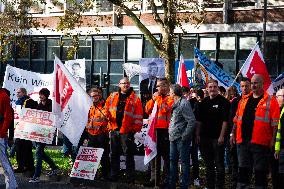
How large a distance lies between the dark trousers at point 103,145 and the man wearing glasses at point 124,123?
1.13 feet

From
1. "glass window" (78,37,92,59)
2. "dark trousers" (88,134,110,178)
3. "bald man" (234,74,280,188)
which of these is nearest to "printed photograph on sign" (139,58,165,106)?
"dark trousers" (88,134,110,178)

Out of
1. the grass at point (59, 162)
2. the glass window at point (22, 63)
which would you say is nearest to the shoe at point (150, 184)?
the grass at point (59, 162)

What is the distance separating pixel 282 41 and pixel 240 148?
23510mm

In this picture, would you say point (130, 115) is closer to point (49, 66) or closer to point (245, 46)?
point (245, 46)

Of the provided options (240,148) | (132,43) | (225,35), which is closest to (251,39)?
(225,35)

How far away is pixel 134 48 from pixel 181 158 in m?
25.5

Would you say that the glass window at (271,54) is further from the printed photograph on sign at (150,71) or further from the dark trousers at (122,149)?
the dark trousers at (122,149)

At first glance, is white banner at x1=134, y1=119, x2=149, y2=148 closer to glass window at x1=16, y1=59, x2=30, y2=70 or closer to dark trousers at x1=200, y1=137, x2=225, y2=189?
dark trousers at x1=200, y1=137, x2=225, y2=189

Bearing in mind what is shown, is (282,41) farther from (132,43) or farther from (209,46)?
(132,43)

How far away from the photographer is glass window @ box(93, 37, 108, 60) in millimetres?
37906

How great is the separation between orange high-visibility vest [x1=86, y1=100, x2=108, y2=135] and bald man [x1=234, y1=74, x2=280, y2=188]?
→ 3543 mm

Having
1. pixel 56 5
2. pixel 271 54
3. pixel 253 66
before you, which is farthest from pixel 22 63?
pixel 253 66

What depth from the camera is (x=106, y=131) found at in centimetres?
1392

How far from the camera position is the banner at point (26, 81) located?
20.3 meters
